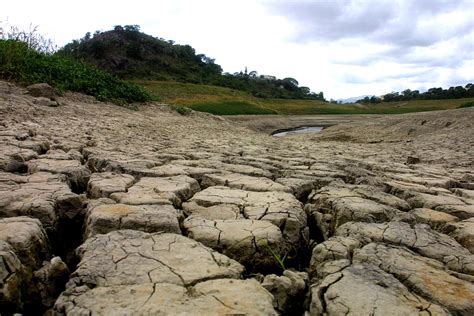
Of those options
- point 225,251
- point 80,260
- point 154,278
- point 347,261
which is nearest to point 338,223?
point 347,261

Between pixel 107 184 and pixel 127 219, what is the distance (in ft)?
2.39

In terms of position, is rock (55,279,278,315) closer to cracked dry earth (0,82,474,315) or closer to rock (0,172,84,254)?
cracked dry earth (0,82,474,315)

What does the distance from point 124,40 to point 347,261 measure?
1502 inches

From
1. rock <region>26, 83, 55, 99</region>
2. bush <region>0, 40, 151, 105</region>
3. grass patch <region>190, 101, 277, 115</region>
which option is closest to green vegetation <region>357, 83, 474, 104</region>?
grass patch <region>190, 101, 277, 115</region>

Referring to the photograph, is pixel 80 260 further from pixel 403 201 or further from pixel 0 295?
pixel 403 201

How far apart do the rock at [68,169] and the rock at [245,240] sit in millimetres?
1096

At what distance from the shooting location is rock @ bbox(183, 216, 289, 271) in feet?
5.82

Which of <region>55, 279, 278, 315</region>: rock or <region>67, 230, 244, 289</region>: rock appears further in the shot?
<region>67, 230, 244, 289</region>: rock

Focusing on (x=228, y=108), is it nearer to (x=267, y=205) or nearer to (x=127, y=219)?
(x=267, y=205)

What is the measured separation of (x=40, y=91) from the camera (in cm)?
805

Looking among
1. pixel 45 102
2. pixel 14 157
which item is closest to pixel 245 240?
pixel 14 157

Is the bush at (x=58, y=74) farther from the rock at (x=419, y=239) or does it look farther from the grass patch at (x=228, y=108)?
the grass patch at (x=228, y=108)

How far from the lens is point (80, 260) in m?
1.57

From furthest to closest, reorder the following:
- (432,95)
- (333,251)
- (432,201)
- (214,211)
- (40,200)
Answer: (432,95), (432,201), (214,211), (40,200), (333,251)
